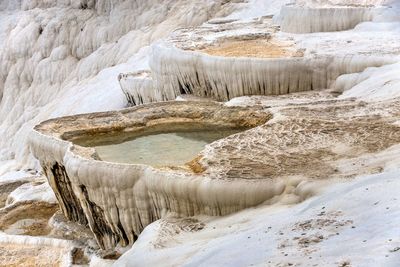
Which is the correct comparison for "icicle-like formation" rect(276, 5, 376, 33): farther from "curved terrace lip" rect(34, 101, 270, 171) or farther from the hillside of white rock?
"curved terrace lip" rect(34, 101, 270, 171)

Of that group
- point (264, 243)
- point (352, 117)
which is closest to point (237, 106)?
point (352, 117)

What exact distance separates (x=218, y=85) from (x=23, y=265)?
5.25 meters

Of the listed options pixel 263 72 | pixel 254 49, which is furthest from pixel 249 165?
pixel 254 49

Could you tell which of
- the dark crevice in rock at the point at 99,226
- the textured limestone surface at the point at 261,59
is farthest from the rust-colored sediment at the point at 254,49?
the dark crevice in rock at the point at 99,226

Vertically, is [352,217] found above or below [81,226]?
above

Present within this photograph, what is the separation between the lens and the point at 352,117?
725cm

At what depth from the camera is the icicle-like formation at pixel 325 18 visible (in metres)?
13.0

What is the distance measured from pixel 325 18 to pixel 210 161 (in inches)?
319

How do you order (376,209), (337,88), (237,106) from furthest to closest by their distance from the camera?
(337,88) < (237,106) < (376,209)

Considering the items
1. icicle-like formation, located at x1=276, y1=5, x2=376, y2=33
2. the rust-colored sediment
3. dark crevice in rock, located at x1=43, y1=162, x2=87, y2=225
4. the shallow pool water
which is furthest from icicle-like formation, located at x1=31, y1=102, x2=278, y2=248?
icicle-like formation, located at x1=276, y1=5, x2=376, y2=33

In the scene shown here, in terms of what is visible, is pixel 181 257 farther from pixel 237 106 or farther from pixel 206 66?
pixel 206 66

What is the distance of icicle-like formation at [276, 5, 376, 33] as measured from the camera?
1299 centimetres

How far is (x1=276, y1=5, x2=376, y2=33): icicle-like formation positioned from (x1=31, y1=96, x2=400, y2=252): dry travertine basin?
5222mm

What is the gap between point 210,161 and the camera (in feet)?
20.1
